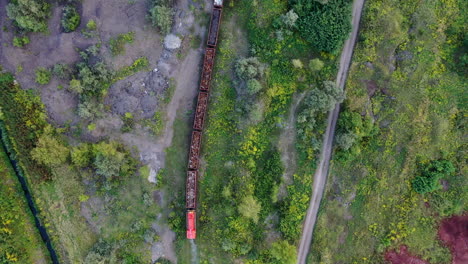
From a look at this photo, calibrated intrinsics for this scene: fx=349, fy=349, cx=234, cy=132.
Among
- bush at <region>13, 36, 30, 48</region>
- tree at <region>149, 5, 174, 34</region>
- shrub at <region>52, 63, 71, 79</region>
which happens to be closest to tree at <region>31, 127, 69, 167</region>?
shrub at <region>52, 63, 71, 79</region>

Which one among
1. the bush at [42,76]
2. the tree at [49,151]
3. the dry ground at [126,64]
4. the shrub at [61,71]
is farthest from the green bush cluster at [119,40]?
the tree at [49,151]

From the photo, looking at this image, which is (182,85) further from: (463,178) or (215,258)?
(463,178)

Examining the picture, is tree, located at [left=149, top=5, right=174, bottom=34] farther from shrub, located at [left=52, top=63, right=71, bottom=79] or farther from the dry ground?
shrub, located at [left=52, top=63, right=71, bottom=79]

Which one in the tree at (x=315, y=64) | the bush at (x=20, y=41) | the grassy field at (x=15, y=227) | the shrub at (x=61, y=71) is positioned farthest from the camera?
the grassy field at (x=15, y=227)

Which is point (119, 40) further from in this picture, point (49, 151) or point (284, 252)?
point (284, 252)

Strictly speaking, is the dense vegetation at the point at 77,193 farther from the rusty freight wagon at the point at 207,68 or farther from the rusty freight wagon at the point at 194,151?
the rusty freight wagon at the point at 207,68

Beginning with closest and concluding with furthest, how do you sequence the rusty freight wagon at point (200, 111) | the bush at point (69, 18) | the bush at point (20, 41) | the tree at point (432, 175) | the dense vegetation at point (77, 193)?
the tree at point (432, 175)
the bush at point (69, 18)
the bush at point (20, 41)
the rusty freight wagon at point (200, 111)
the dense vegetation at point (77, 193)

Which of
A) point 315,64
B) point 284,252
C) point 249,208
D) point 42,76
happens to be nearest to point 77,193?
point 42,76
